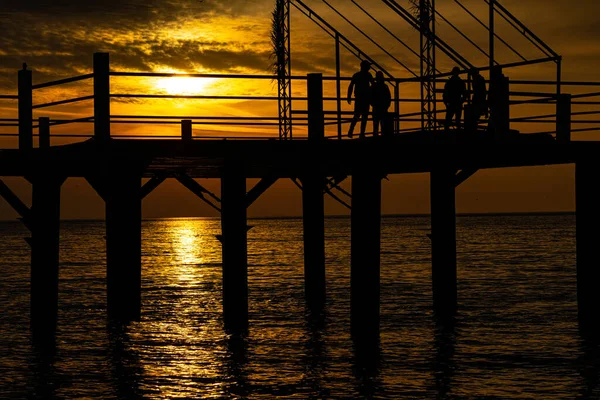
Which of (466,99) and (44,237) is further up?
(466,99)

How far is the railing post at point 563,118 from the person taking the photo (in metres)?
22.7

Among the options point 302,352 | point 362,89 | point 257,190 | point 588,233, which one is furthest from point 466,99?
point 302,352

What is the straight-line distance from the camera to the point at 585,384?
63.4ft

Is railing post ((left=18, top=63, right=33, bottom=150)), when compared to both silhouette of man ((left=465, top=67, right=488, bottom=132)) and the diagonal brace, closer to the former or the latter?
the diagonal brace

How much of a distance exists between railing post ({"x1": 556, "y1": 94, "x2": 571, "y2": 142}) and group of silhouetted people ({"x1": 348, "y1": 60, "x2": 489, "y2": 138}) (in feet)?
5.21

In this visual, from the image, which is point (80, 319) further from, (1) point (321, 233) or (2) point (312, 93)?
(2) point (312, 93)

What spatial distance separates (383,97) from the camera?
22.3 m

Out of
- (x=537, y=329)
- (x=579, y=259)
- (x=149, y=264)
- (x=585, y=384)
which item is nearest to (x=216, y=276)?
(x=149, y=264)

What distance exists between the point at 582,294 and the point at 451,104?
5.48 metres

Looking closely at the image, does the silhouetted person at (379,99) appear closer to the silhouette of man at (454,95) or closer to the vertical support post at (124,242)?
the silhouette of man at (454,95)

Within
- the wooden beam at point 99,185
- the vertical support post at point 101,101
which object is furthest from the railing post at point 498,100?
the wooden beam at point 99,185

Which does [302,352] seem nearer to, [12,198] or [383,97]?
[383,97]

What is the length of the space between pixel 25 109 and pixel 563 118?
1154 cm

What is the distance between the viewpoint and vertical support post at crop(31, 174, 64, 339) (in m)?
22.9
